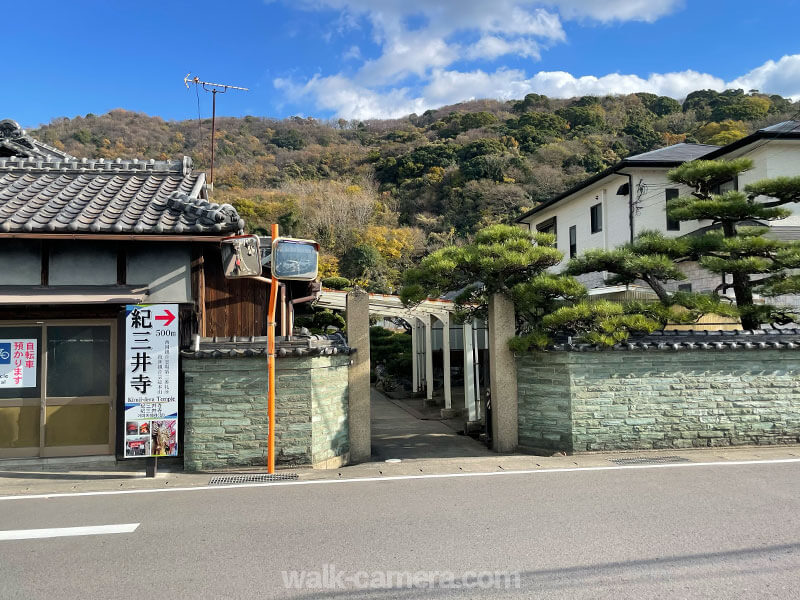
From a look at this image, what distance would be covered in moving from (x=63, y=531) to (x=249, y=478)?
2.68m

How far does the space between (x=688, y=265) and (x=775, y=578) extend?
13273 millimetres

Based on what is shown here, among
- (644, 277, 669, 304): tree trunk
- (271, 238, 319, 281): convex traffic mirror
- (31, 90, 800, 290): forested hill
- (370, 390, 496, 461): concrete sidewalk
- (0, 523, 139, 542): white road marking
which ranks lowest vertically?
(370, 390, 496, 461): concrete sidewalk

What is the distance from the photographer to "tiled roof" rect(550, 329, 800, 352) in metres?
9.43

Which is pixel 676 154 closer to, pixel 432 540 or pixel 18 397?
pixel 432 540

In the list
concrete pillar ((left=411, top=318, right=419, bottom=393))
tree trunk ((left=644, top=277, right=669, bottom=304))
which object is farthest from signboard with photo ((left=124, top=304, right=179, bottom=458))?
concrete pillar ((left=411, top=318, right=419, bottom=393))

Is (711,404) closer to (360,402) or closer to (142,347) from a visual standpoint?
(360,402)

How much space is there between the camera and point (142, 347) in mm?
8445

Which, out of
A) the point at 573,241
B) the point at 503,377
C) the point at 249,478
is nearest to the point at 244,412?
the point at 249,478

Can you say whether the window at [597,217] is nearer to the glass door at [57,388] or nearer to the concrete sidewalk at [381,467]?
the concrete sidewalk at [381,467]

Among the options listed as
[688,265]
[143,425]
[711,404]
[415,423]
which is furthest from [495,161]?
[143,425]

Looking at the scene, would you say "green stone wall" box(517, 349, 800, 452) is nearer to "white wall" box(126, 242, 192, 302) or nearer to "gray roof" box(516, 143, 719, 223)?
"white wall" box(126, 242, 192, 302)

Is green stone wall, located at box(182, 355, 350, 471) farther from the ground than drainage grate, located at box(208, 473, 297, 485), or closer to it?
farther from the ground

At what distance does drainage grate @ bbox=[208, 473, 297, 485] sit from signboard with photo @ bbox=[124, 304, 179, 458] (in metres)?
0.88

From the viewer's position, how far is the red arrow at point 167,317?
8.53m
